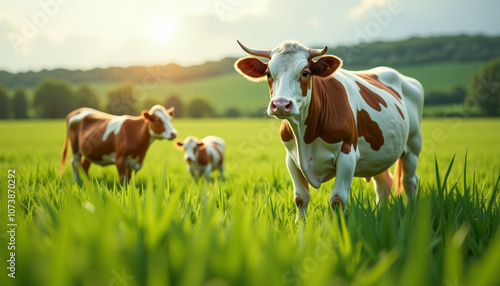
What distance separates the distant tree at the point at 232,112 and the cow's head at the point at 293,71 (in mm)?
59774

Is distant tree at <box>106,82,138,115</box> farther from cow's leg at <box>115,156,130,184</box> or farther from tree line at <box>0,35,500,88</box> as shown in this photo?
cow's leg at <box>115,156,130,184</box>

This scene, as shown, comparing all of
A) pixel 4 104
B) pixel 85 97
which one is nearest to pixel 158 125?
pixel 4 104

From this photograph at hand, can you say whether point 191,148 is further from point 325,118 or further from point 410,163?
point 325,118

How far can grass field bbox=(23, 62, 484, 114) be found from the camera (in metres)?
65.2

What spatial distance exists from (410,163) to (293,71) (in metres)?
2.82

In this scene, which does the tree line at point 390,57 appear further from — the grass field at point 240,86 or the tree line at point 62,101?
the tree line at point 62,101

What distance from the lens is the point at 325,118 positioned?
10.8 ft

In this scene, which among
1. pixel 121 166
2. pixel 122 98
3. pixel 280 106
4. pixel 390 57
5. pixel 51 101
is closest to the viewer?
pixel 280 106

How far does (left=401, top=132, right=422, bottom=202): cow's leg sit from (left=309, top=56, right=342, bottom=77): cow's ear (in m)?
2.37

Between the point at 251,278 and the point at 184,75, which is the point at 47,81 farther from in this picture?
the point at 251,278

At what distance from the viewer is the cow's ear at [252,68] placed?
3445mm

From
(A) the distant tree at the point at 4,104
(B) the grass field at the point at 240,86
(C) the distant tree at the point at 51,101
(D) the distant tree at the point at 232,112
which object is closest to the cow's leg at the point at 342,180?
(A) the distant tree at the point at 4,104

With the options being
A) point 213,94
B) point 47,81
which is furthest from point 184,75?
point 47,81

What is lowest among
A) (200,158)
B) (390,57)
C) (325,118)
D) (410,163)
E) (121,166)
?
(200,158)
